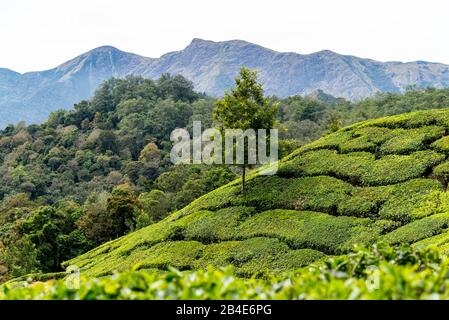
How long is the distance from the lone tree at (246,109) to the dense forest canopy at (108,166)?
6.94ft

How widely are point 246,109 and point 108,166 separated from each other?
58572mm

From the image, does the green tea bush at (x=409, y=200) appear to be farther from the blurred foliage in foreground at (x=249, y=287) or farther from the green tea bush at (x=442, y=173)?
the blurred foliage in foreground at (x=249, y=287)

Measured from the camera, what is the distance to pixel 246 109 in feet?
97.0

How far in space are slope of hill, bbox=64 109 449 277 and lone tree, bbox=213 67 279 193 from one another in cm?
265

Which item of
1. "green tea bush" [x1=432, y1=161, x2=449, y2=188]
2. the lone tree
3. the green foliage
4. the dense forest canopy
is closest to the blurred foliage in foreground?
"green tea bush" [x1=432, y1=161, x2=449, y2=188]

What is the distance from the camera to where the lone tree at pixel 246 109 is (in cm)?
2948

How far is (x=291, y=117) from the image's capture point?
329ft

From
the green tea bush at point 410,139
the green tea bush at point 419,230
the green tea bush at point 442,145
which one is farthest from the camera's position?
the green tea bush at point 410,139

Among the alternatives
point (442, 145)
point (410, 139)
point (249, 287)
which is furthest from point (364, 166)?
point (249, 287)

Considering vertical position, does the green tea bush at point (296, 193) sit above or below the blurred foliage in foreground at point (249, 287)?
below

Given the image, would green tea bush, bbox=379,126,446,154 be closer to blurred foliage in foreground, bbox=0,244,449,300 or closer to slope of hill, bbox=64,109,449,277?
slope of hill, bbox=64,109,449,277

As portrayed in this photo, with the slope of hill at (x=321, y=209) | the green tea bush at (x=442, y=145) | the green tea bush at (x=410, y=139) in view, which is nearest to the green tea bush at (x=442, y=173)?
the slope of hill at (x=321, y=209)

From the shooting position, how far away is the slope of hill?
904 inches

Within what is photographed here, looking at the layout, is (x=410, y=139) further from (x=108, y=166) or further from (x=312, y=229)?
(x=108, y=166)
